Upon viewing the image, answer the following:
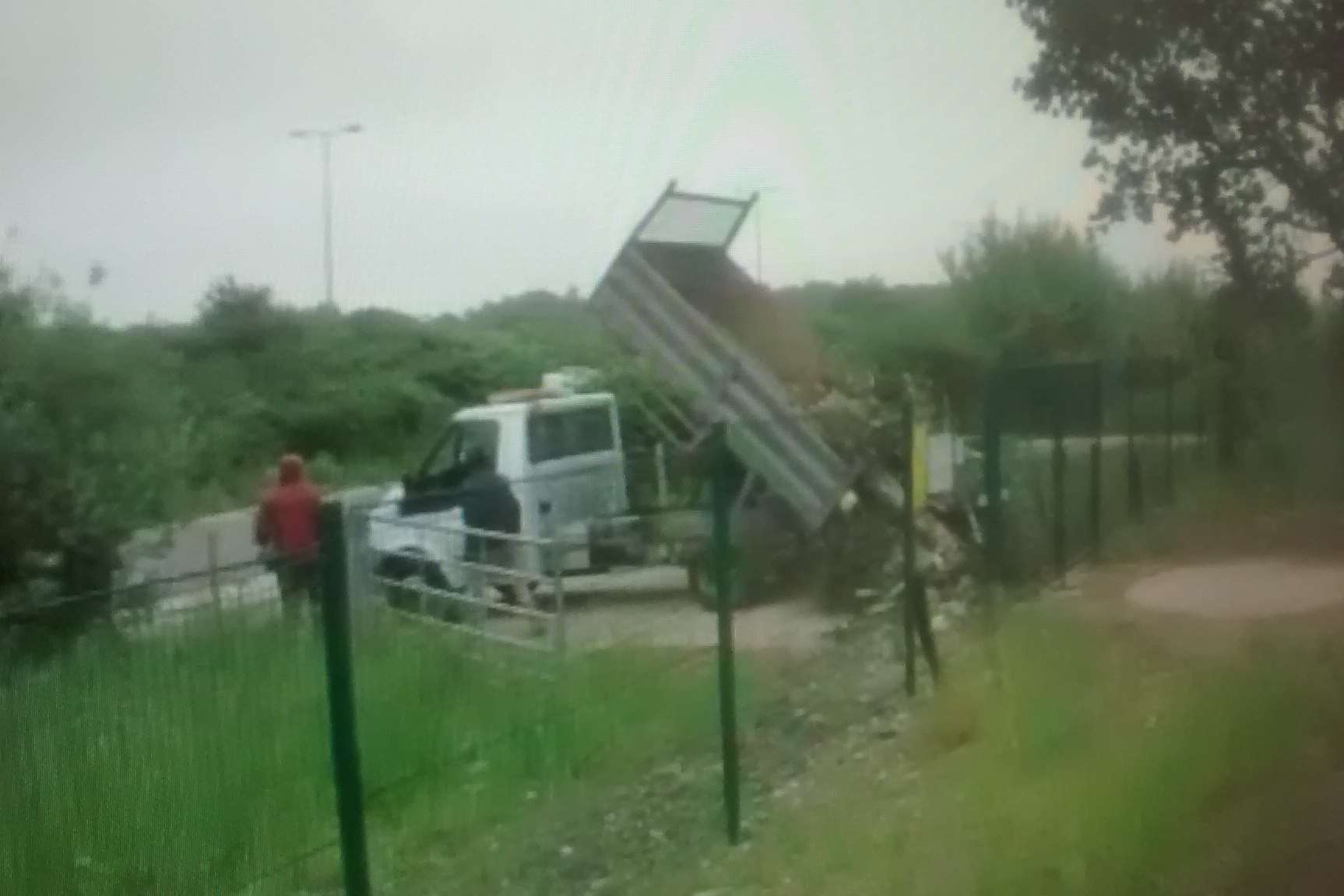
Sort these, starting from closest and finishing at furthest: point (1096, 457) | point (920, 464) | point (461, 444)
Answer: point (920, 464) < point (1096, 457) < point (461, 444)

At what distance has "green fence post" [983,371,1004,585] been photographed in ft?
26.1

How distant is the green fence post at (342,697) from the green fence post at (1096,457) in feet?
17.4

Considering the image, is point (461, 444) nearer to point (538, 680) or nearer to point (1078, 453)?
point (1078, 453)

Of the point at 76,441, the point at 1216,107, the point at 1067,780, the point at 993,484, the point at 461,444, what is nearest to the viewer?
the point at 1067,780

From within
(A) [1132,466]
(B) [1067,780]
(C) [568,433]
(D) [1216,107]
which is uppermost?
(D) [1216,107]

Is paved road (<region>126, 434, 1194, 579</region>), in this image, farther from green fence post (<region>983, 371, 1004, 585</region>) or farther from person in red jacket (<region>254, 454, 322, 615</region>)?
green fence post (<region>983, 371, 1004, 585</region>)

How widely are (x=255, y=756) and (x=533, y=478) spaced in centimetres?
182

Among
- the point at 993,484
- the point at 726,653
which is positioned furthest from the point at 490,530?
the point at 993,484

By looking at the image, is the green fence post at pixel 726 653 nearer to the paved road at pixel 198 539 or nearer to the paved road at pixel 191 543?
the paved road at pixel 191 543

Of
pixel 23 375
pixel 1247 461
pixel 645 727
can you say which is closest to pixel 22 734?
pixel 645 727

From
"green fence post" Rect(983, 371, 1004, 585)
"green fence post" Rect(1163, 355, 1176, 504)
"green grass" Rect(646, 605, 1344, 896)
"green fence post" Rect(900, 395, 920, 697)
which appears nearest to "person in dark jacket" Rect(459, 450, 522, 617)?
"green grass" Rect(646, 605, 1344, 896)

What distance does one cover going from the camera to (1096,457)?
9.12m

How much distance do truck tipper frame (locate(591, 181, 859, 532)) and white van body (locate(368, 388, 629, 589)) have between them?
49cm

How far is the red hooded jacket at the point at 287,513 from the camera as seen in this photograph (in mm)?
5996
